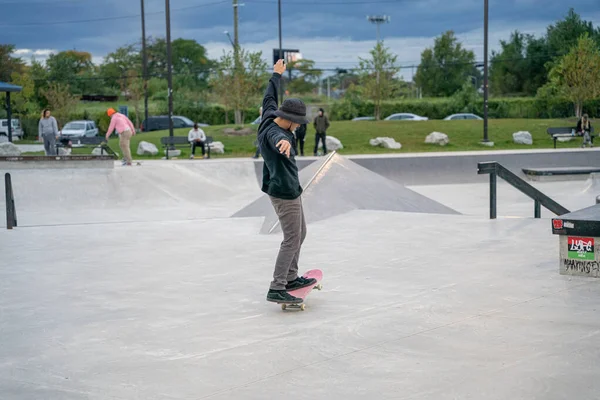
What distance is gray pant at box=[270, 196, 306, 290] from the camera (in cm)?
607

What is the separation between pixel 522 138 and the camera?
106ft

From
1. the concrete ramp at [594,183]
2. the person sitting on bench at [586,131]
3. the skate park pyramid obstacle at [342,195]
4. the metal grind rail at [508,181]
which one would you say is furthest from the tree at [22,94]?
the metal grind rail at [508,181]

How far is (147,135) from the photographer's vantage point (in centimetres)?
3725

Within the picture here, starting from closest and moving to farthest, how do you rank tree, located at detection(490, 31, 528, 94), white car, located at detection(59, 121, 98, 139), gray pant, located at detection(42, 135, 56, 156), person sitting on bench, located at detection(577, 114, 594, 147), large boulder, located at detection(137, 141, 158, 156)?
1. gray pant, located at detection(42, 135, 56, 156)
2. large boulder, located at detection(137, 141, 158, 156)
3. person sitting on bench, located at detection(577, 114, 594, 147)
4. white car, located at detection(59, 121, 98, 139)
5. tree, located at detection(490, 31, 528, 94)

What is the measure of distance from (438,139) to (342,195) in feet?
65.2

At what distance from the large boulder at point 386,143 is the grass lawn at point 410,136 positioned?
29cm

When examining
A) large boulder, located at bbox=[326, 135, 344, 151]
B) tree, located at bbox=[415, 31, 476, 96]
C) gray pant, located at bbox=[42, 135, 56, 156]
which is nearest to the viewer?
gray pant, located at bbox=[42, 135, 56, 156]

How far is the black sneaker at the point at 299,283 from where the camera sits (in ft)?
20.6

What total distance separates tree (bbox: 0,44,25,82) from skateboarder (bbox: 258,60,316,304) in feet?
190

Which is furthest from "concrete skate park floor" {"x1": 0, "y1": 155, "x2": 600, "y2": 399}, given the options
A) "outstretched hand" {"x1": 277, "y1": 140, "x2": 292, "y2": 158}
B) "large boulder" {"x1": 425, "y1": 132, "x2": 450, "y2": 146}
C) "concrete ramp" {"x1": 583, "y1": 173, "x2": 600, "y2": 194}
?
"large boulder" {"x1": 425, "y1": 132, "x2": 450, "y2": 146}

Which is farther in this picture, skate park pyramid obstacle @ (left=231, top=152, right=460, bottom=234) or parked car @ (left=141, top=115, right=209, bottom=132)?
parked car @ (left=141, top=115, right=209, bottom=132)

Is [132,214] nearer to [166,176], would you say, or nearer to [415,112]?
[166,176]

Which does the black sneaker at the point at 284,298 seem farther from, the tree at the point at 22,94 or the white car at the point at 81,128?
the tree at the point at 22,94

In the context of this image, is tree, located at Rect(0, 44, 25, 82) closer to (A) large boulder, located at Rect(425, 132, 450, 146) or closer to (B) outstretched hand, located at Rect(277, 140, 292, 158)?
(A) large boulder, located at Rect(425, 132, 450, 146)
